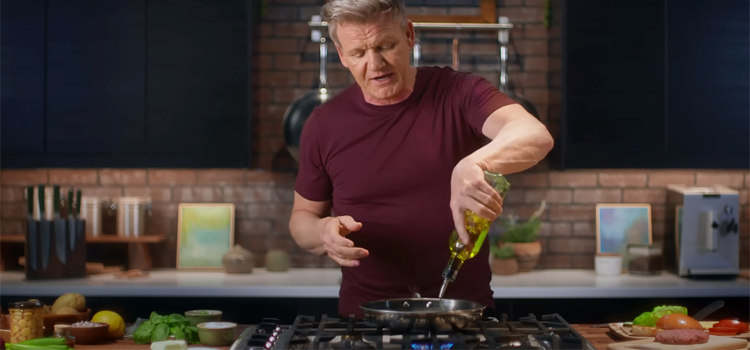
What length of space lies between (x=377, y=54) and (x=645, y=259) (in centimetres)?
200

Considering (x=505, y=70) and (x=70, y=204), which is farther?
(x=505, y=70)

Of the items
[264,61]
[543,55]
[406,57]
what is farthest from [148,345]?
[543,55]

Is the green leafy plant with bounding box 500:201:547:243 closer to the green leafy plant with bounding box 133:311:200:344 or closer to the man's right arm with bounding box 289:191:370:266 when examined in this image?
the man's right arm with bounding box 289:191:370:266

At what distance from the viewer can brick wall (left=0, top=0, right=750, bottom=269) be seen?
4082 millimetres

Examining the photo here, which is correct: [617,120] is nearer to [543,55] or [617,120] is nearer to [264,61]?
[543,55]

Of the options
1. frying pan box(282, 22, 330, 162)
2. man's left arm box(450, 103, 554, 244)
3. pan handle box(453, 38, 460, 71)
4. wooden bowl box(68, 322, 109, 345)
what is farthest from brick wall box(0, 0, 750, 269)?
wooden bowl box(68, 322, 109, 345)

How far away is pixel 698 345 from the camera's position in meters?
1.74

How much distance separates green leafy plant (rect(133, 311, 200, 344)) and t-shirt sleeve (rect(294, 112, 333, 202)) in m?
0.65

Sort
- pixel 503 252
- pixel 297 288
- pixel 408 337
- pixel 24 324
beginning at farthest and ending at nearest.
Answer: pixel 503 252
pixel 297 288
pixel 24 324
pixel 408 337

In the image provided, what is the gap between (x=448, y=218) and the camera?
7.56ft

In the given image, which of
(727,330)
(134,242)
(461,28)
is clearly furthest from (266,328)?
(461,28)

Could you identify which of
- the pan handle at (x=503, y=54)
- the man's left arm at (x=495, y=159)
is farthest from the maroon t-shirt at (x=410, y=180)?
the pan handle at (x=503, y=54)

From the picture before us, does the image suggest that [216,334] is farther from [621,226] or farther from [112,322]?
[621,226]

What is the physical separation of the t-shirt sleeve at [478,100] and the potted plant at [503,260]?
1.43 m
